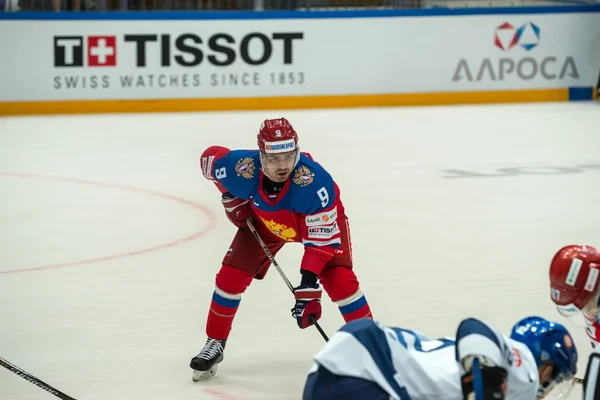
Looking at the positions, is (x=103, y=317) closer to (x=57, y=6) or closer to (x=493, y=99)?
(x=57, y=6)

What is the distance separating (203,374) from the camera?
4426 millimetres

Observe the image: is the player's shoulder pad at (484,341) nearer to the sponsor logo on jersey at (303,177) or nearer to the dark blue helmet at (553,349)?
the dark blue helmet at (553,349)

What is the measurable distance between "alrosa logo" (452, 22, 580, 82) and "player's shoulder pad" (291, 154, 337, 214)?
11.2 metres

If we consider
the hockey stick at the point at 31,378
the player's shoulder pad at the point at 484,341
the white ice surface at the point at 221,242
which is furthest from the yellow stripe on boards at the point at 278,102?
the player's shoulder pad at the point at 484,341

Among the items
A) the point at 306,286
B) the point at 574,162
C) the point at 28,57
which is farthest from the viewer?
the point at 28,57

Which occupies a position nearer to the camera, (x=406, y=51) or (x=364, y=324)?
(x=364, y=324)

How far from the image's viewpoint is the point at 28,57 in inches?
539

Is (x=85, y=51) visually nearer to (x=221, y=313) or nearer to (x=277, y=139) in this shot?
(x=221, y=313)

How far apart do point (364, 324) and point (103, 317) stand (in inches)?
98.6

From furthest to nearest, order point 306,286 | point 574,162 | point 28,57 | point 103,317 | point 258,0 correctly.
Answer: point 258,0, point 28,57, point 574,162, point 103,317, point 306,286

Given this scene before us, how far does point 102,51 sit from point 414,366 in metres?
11.5

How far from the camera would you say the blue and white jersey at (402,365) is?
292 centimetres

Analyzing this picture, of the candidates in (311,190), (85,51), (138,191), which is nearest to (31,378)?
(311,190)

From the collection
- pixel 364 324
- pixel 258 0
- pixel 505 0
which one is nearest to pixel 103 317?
pixel 364 324
